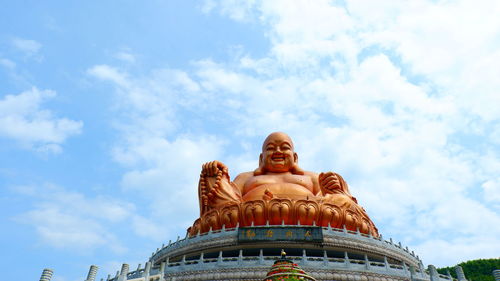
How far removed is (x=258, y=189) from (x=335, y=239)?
5.75 m

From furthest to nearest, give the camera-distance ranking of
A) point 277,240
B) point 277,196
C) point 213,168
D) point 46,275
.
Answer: point 213,168, point 277,196, point 277,240, point 46,275

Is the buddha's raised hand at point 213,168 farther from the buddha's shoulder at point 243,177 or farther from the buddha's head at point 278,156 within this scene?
the buddha's head at point 278,156

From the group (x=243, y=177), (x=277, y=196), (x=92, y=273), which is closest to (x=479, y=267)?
(x=243, y=177)

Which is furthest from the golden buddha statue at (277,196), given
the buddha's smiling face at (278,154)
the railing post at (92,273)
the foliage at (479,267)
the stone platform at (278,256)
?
the foliage at (479,267)

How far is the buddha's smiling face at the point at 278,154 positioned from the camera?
2409cm

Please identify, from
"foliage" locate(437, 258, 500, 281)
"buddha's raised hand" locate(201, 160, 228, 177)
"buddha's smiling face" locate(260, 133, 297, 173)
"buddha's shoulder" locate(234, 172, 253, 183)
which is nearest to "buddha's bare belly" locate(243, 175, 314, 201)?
"buddha's shoulder" locate(234, 172, 253, 183)

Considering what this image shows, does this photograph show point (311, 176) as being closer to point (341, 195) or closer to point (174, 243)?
point (341, 195)

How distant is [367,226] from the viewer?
61.2ft

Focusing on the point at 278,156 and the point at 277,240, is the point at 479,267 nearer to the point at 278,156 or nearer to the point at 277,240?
the point at 278,156

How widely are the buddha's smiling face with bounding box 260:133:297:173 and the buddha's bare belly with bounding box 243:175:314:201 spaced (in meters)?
1.11

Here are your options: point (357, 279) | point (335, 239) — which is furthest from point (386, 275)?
point (335, 239)

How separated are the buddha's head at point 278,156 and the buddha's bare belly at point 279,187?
1.12m

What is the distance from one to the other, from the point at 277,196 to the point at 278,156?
516 centimetres

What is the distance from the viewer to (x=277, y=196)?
19.5 metres
